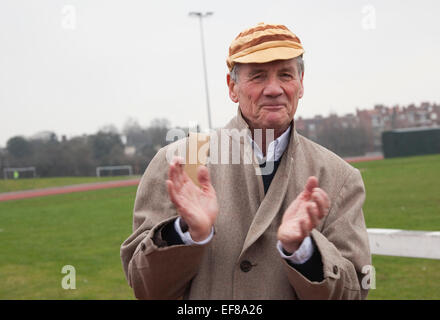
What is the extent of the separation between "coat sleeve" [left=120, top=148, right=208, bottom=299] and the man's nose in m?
0.51

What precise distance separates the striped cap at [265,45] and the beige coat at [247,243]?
28 cm

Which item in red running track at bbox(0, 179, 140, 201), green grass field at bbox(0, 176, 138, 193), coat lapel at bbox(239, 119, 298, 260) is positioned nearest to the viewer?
coat lapel at bbox(239, 119, 298, 260)

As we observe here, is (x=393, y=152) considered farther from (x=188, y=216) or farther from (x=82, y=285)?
(x=188, y=216)

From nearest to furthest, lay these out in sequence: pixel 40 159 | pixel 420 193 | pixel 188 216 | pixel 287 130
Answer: pixel 188 216
pixel 287 130
pixel 420 193
pixel 40 159

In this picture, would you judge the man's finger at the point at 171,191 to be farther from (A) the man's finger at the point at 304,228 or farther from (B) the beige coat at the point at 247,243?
(A) the man's finger at the point at 304,228

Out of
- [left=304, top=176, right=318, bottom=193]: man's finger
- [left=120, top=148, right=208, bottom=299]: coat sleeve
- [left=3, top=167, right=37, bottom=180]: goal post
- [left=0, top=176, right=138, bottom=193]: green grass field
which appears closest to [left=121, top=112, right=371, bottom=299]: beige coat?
[left=120, top=148, right=208, bottom=299]: coat sleeve

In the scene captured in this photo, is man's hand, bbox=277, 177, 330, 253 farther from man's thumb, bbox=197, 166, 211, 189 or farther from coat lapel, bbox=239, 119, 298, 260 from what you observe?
man's thumb, bbox=197, 166, 211, 189

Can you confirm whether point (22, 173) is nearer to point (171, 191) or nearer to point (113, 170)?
point (113, 170)

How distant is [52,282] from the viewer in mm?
7074

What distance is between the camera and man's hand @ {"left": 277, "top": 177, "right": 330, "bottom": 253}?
1.71 m

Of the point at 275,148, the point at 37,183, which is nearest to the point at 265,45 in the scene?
the point at 275,148

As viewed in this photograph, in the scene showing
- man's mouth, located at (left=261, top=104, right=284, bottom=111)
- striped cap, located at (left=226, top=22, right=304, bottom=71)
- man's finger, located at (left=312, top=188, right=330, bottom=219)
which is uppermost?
striped cap, located at (left=226, top=22, right=304, bottom=71)
